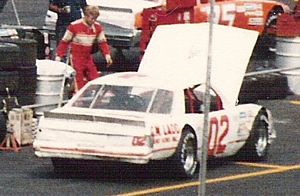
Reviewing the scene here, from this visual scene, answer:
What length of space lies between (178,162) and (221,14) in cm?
981

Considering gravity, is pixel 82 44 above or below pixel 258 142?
above

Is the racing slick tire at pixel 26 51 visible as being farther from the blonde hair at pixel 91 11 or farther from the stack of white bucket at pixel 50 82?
the blonde hair at pixel 91 11

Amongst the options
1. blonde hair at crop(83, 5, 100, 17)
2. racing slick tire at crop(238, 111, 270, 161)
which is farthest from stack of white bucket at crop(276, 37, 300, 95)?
racing slick tire at crop(238, 111, 270, 161)

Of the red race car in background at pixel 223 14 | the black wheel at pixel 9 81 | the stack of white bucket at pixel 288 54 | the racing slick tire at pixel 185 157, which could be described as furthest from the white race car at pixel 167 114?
the stack of white bucket at pixel 288 54

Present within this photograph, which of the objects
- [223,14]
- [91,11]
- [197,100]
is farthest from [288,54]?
[197,100]

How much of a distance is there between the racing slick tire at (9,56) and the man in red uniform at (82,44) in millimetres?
1959

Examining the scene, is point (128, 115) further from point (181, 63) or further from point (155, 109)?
point (181, 63)

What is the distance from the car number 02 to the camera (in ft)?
48.6

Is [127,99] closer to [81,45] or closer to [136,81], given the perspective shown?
[136,81]

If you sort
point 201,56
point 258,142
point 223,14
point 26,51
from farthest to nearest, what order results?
point 223,14
point 26,51
point 201,56
point 258,142

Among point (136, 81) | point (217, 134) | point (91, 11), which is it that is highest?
point (91, 11)

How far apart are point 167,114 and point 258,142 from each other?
1869 mm

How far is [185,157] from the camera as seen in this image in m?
14.4

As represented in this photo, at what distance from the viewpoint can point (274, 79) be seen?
70.7ft
